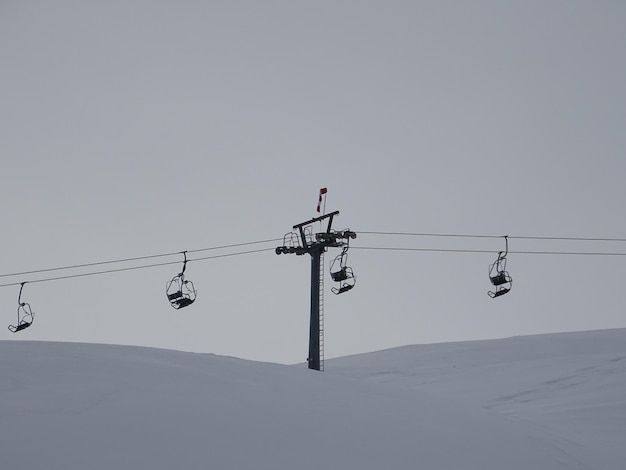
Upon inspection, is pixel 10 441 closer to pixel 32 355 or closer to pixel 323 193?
pixel 32 355

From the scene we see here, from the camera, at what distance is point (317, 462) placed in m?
7.14

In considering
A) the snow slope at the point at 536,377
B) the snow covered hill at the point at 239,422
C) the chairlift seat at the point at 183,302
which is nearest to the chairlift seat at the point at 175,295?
the chairlift seat at the point at 183,302

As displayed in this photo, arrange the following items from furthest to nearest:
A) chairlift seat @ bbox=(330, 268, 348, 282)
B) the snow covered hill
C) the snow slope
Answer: chairlift seat @ bbox=(330, 268, 348, 282) → the snow slope → the snow covered hill

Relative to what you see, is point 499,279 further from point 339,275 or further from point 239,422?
point 239,422

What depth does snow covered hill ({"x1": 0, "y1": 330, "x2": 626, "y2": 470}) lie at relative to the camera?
6.68 meters

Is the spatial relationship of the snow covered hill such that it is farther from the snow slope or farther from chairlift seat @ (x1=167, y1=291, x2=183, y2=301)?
chairlift seat @ (x1=167, y1=291, x2=183, y2=301)

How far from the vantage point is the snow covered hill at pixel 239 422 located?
668cm

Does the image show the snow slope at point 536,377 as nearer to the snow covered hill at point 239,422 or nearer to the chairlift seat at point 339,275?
the snow covered hill at point 239,422

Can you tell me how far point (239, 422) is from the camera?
7.76 metres

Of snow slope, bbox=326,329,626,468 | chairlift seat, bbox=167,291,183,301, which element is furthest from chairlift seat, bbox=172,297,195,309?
snow slope, bbox=326,329,626,468

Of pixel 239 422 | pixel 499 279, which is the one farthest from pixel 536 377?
pixel 239 422

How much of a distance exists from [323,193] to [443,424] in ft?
39.1

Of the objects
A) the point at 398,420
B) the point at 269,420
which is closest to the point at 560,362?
the point at 398,420

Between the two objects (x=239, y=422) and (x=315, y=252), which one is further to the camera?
(x=315, y=252)
